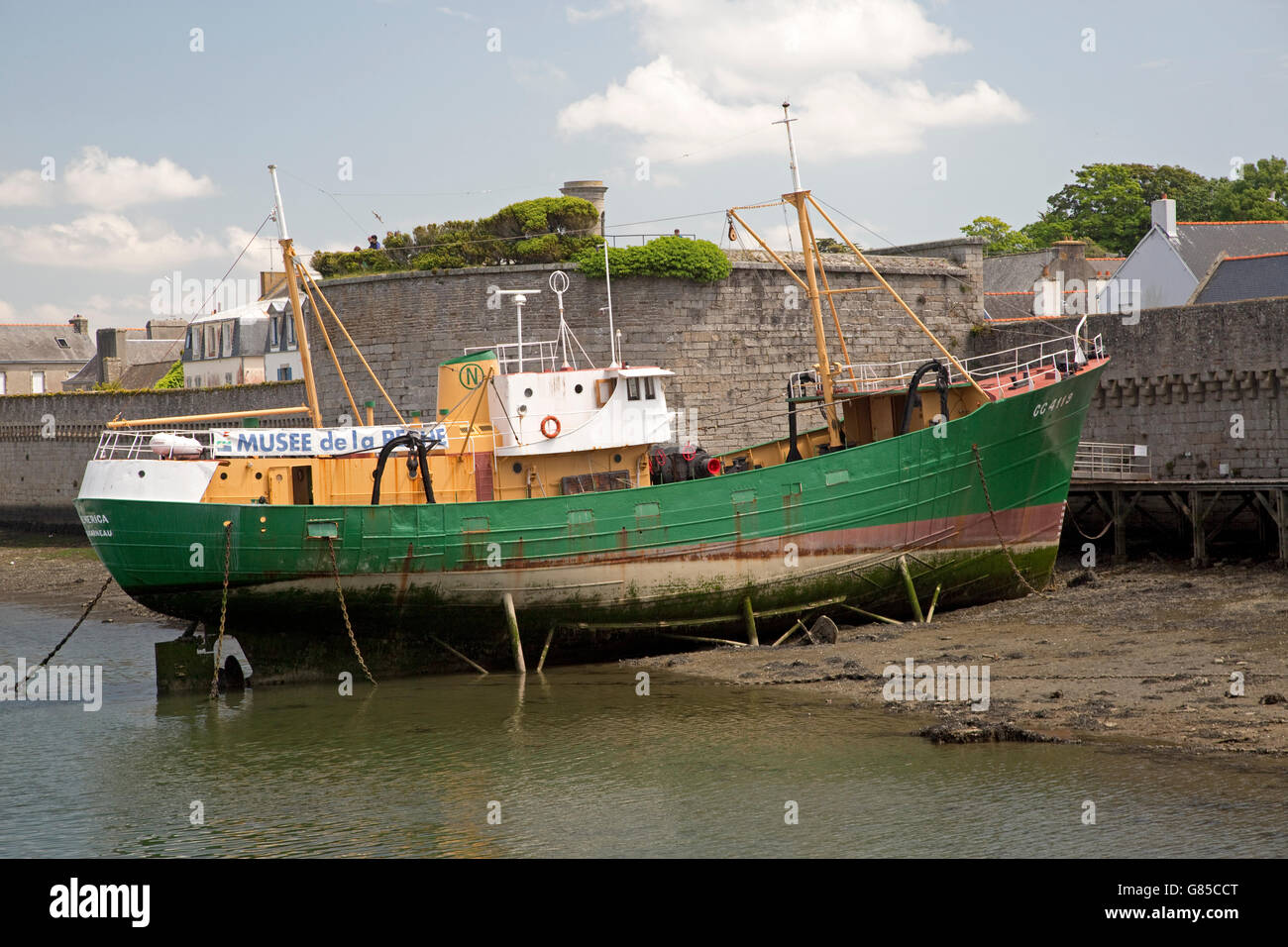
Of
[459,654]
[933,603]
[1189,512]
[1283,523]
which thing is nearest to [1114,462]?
[1189,512]

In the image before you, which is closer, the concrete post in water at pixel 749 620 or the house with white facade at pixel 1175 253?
the concrete post in water at pixel 749 620

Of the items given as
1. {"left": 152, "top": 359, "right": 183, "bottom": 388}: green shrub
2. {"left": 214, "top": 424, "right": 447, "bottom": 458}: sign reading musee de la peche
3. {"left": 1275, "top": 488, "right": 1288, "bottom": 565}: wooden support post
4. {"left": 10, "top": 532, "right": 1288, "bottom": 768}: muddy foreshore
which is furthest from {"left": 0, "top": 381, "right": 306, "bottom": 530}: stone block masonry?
{"left": 1275, "top": 488, "right": 1288, "bottom": 565}: wooden support post

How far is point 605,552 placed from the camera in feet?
58.1

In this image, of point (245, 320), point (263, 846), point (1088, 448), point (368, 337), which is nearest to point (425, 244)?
point (368, 337)

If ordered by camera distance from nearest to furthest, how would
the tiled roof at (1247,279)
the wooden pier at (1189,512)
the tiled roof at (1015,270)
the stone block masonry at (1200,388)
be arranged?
1. the wooden pier at (1189,512)
2. the stone block masonry at (1200,388)
3. the tiled roof at (1247,279)
4. the tiled roof at (1015,270)

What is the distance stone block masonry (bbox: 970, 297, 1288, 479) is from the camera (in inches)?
931

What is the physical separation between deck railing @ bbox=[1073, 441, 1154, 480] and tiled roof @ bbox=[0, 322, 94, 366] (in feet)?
182

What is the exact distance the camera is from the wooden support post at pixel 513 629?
17.5 m

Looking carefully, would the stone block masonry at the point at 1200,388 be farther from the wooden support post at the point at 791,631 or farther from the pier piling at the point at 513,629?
the pier piling at the point at 513,629

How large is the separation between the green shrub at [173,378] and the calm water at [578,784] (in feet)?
121

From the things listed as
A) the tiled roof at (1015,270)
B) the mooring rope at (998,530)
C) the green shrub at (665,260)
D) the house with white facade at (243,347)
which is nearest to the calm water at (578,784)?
the mooring rope at (998,530)

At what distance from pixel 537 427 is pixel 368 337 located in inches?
366
